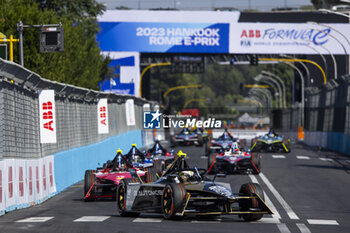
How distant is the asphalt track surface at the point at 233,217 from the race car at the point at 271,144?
54.5ft

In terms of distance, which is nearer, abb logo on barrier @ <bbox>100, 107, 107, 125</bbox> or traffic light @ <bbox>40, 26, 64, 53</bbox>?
traffic light @ <bbox>40, 26, 64, 53</bbox>

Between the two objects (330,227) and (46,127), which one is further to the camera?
(46,127)

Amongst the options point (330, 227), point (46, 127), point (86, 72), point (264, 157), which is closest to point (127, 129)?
point (86, 72)

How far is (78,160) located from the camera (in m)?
25.0

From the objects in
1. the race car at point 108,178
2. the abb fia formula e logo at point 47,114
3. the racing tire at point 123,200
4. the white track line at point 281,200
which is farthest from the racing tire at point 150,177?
the racing tire at point 123,200

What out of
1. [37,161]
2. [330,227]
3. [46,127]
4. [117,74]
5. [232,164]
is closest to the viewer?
[330,227]

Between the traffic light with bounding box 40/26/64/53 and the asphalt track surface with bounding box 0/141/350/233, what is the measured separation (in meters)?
6.66

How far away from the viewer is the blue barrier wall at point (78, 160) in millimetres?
21594

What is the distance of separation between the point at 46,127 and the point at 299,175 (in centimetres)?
996

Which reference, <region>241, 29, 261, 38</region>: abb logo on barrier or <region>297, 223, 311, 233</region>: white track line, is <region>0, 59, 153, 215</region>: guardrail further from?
<region>241, 29, 261, 38</region>: abb logo on barrier

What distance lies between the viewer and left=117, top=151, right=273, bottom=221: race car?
42.1 feet

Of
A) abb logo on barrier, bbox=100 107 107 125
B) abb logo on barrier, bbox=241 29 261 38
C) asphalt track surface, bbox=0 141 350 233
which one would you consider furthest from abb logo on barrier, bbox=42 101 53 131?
abb logo on barrier, bbox=241 29 261 38

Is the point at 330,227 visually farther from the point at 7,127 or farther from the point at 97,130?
the point at 97,130

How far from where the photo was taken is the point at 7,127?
1681 centimetres
